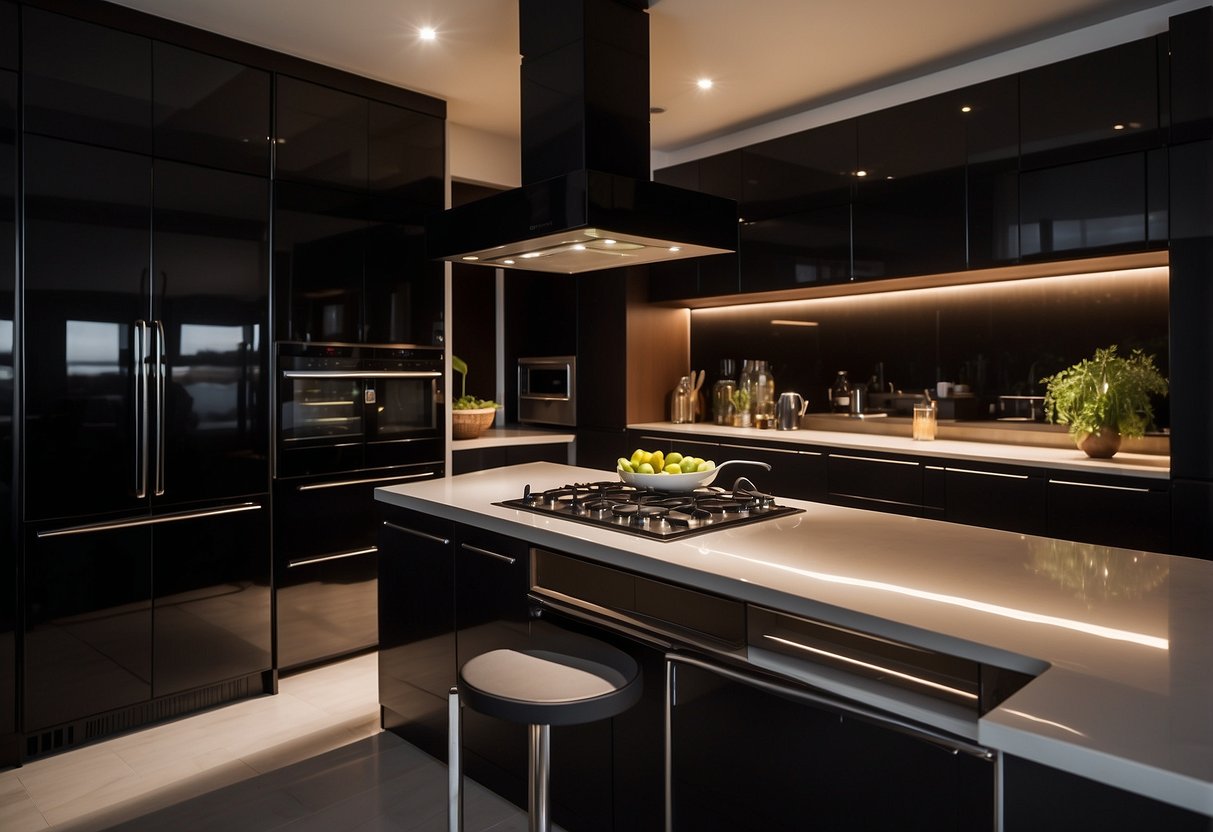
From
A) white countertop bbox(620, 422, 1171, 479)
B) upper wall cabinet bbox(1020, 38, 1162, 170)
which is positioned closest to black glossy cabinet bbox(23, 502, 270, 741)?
white countertop bbox(620, 422, 1171, 479)

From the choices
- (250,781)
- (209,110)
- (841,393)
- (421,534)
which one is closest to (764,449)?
(841,393)

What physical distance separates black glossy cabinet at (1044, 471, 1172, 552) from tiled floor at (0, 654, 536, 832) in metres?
2.26

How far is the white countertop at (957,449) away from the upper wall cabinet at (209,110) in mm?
2515

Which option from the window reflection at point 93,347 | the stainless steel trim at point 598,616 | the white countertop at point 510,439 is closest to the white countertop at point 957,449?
the white countertop at point 510,439

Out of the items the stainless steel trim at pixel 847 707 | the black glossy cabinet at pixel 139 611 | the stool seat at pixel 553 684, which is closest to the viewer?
the stainless steel trim at pixel 847 707

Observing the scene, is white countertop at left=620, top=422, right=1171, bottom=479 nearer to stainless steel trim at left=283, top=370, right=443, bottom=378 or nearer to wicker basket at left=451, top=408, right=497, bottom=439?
wicker basket at left=451, top=408, right=497, bottom=439

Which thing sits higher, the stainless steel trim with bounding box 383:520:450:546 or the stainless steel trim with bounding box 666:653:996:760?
the stainless steel trim with bounding box 383:520:450:546

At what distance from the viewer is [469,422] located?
181 inches

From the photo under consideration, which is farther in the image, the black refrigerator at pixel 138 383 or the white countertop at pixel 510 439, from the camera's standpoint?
the white countertop at pixel 510 439

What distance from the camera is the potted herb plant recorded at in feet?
10.4

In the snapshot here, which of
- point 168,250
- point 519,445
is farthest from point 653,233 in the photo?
point 519,445

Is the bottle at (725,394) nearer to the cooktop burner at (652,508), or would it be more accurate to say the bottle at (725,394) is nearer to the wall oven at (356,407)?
the wall oven at (356,407)

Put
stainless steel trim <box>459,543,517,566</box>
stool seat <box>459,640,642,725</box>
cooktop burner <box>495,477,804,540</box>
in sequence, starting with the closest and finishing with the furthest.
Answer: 1. stool seat <box>459,640,642,725</box>
2. cooktop burner <box>495,477,804,540</box>
3. stainless steel trim <box>459,543,517,566</box>

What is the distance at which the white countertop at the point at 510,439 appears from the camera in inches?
173
